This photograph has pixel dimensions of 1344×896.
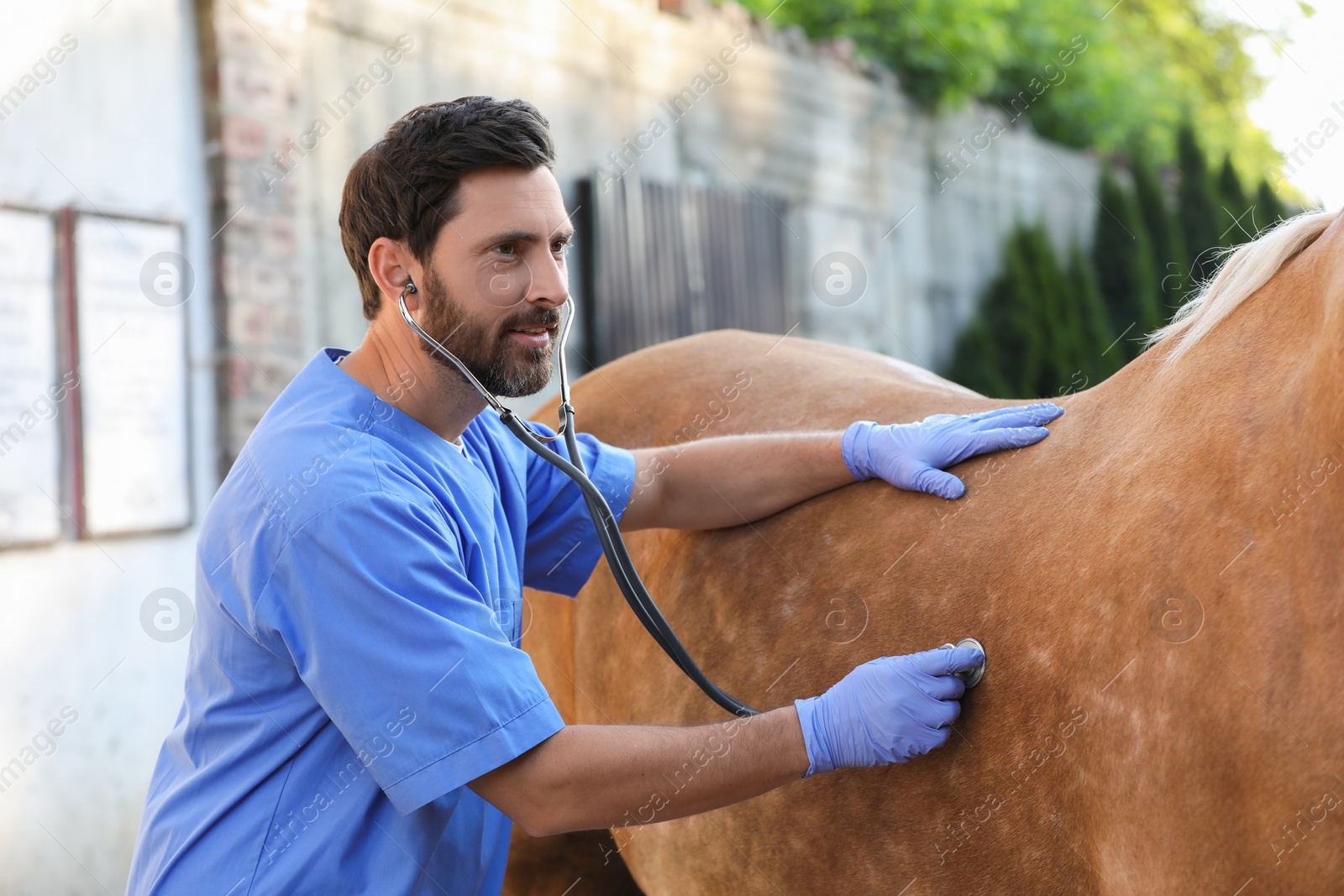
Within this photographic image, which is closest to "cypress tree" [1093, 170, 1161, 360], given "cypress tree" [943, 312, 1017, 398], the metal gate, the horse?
"cypress tree" [943, 312, 1017, 398]

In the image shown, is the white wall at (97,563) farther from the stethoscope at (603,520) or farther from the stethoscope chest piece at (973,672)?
the stethoscope chest piece at (973,672)

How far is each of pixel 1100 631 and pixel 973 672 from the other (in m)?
0.16

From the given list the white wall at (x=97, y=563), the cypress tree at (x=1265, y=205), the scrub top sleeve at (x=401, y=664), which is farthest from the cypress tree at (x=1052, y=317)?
the scrub top sleeve at (x=401, y=664)

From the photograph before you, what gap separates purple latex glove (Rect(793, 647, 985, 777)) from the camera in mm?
1258

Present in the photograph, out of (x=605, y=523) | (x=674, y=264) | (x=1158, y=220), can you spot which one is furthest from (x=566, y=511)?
(x=1158, y=220)

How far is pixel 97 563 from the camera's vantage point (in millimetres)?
3176

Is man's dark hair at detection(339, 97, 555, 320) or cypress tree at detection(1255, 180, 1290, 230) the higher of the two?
cypress tree at detection(1255, 180, 1290, 230)

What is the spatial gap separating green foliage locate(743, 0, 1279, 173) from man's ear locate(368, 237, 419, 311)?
4459 millimetres

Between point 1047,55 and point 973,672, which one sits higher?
point 1047,55

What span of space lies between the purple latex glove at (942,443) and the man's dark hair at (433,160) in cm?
60

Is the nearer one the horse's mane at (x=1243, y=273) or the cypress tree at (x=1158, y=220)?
the horse's mane at (x=1243, y=273)

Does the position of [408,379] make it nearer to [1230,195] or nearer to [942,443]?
[942,443]

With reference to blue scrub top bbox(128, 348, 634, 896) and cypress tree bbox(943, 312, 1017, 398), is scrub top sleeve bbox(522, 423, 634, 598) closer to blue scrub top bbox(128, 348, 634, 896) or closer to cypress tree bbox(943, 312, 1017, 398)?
blue scrub top bbox(128, 348, 634, 896)

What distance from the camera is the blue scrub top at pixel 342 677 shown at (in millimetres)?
1228
